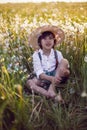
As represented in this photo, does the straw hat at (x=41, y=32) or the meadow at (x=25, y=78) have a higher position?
the straw hat at (x=41, y=32)

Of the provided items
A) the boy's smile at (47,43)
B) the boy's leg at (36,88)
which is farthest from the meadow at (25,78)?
the boy's smile at (47,43)

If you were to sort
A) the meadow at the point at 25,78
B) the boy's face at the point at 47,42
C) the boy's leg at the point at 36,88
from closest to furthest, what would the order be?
the meadow at the point at 25,78 → the boy's leg at the point at 36,88 → the boy's face at the point at 47,42

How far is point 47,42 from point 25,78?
8.0 inches

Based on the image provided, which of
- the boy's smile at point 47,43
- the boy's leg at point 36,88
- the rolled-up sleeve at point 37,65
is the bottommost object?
the boy's leg at point 36,88

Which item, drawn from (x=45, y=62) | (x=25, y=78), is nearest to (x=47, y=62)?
(x=45, y=62)

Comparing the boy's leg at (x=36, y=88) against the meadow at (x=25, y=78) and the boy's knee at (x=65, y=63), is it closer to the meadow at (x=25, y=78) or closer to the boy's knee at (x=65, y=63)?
the meadow at (x=25, y=78)

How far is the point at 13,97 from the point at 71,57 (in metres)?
0.52

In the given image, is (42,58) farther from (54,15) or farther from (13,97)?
(54,15)

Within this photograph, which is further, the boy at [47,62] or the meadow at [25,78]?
the boy at [47,62]

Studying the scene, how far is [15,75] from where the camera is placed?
2170 millimetres

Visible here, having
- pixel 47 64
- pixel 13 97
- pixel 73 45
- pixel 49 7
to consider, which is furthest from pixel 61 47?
pixel 49 7

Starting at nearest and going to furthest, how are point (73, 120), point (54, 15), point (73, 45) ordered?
point (73, 120), point (73, 45), point (54, 15)

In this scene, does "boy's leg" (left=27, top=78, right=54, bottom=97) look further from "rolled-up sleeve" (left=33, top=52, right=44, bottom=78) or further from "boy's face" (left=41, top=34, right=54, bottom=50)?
"boy's face" (left=41, top=34, right=54, bottom=50)

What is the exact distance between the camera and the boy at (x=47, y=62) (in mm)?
2152
